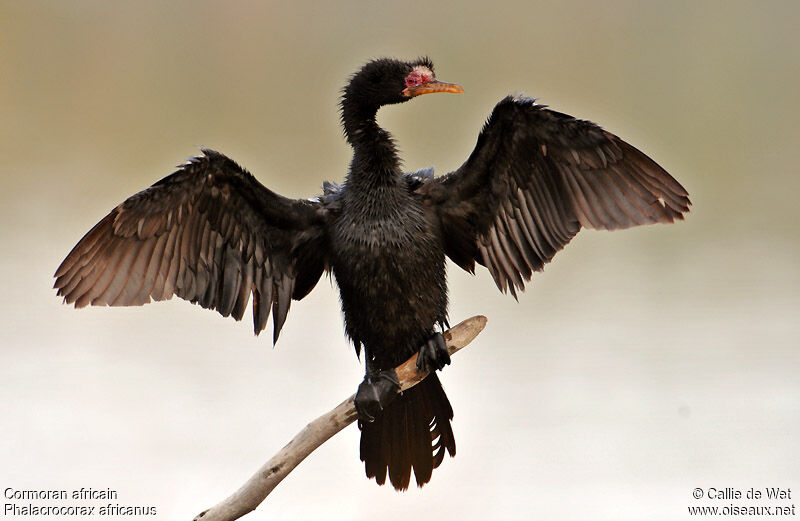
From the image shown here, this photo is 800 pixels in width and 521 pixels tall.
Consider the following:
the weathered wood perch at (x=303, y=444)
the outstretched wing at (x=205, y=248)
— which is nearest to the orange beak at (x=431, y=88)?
the outstretched wing at (x=205, y=248)

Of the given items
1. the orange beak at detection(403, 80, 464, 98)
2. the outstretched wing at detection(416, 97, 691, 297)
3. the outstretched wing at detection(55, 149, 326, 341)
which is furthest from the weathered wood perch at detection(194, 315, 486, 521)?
the orange beak at detection(403, 80, 464, 98)

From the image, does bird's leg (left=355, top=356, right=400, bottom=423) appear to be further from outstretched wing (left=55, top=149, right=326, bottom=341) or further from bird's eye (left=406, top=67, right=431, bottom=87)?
bird's eye (left=406, top=67, right=431, bottom=87)

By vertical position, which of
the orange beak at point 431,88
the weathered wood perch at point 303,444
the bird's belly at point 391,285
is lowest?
the weathered wood perch at point 303,444

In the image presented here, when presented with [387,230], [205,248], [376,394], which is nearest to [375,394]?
[376,394]

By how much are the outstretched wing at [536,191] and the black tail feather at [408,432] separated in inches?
15.0

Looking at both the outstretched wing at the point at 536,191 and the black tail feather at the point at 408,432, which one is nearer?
the outstretched wing at the point at 536,191

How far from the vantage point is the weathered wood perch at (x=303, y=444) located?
8.18 feet

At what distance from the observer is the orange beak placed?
247 cm

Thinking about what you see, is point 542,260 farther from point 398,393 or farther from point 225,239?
point 225,239

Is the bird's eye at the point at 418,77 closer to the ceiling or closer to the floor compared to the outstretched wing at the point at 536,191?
closer to the ceiling

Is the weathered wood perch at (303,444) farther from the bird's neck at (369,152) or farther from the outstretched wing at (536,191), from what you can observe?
the bird's neck at (369,152)

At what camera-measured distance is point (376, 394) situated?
2.51 m

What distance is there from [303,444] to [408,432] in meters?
0.32

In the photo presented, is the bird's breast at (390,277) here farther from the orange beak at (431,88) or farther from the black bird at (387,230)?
the orange beak at (431,88)
